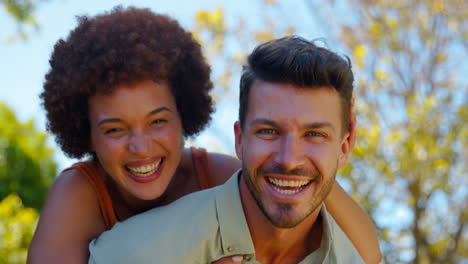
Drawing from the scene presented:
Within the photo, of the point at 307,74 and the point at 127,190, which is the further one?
the point at 127,190

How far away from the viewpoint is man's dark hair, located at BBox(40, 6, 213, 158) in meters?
3.66

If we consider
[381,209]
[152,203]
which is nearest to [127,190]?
[152,203]

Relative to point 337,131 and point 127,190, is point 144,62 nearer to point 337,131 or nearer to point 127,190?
point 127,190

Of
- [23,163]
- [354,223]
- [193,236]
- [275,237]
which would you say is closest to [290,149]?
[275,237]

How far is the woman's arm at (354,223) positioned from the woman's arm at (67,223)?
1335 mm

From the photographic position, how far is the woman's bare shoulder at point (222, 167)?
13.6ft

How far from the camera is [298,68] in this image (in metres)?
3.19

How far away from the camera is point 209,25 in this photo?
384 inches

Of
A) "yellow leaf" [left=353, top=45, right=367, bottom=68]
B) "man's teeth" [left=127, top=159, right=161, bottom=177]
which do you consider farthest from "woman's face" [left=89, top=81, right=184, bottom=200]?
"yellow leaf" [left=353, top=45, right=367, bottom=68]

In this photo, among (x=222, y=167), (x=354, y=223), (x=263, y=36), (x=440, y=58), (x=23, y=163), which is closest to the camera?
(x=354, y=223)

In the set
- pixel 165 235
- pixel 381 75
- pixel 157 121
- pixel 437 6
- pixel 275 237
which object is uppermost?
pixel 437 6

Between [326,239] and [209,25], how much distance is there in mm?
6728

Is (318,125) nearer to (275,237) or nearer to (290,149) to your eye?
(290,149)

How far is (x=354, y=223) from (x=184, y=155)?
3.85 feet
